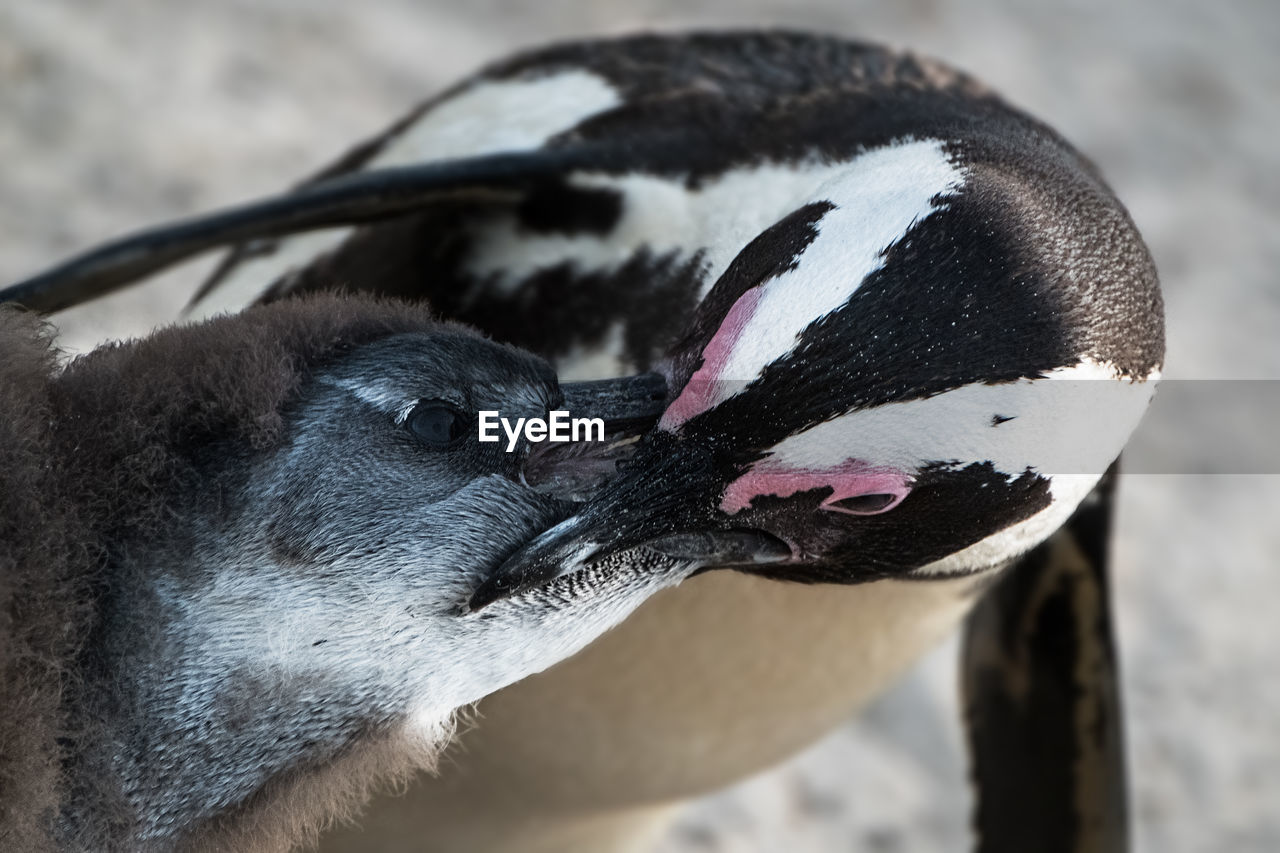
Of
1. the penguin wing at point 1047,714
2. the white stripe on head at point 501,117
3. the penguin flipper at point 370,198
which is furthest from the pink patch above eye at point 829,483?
the penguin wing at point 1047,714

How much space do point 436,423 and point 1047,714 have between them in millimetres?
1153

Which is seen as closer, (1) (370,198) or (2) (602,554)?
(2) (602,554)

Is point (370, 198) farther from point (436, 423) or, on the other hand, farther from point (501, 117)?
point (436, 423)

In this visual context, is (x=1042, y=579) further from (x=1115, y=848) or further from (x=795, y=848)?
(x=795, y=848)

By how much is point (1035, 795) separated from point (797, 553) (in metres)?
A: 1.00

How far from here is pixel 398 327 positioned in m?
1.00

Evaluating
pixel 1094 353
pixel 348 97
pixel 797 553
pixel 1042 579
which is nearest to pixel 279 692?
pixel 797 553

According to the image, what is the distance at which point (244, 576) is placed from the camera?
91 cm

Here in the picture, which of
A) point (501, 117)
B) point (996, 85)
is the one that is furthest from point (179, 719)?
point (996, 85)

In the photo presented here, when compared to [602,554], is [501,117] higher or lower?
higher

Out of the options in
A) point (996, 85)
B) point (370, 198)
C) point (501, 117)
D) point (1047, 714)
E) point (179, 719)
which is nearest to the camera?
point (179, 719)

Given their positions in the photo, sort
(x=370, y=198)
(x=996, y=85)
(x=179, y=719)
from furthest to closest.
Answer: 1. (x=996, y=85)
2. (x=370, y=198)
3. (x=179, y=719)

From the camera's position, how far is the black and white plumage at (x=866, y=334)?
36.5 inches

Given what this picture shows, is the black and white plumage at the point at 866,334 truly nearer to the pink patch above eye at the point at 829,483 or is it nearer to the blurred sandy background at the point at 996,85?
the pink patch above eye at the point at 829,483
